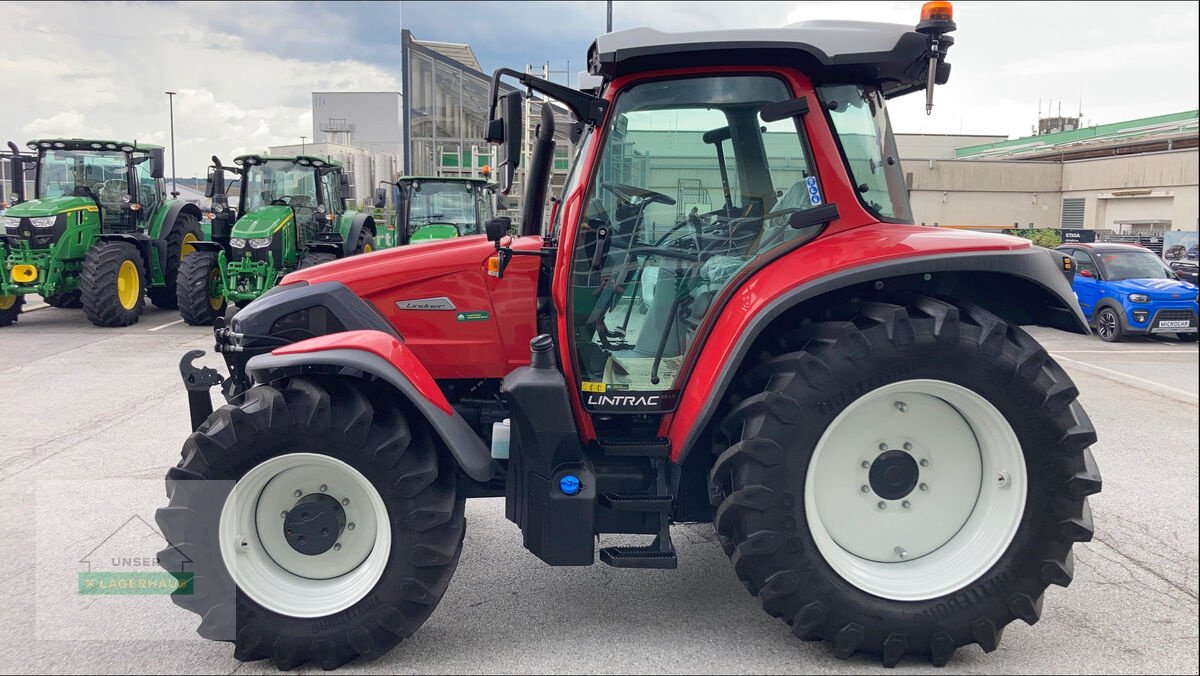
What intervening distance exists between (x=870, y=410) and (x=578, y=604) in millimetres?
1521

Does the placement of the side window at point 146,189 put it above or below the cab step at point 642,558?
above

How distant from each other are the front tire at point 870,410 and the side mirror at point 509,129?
125 centimetres

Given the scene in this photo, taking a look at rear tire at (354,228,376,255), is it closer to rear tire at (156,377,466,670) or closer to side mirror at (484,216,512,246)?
side mirror at (484,216,512,246)

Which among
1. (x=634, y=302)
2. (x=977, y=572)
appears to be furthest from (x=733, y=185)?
(x=977, y=572)

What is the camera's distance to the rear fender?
3092 millimetres

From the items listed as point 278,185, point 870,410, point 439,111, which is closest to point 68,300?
point 278,185

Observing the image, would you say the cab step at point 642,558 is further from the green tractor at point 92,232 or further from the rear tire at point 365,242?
the rear tire at point 365,242

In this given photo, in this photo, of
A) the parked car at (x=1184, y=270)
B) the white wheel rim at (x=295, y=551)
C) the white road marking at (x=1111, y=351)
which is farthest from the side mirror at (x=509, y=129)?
the parked car at (x=1184, y=270)

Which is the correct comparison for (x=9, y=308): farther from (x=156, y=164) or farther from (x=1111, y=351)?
(x=1111, y=351)

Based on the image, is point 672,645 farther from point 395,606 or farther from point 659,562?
point 395,606

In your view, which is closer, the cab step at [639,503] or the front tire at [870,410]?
the front tire at [870,410]

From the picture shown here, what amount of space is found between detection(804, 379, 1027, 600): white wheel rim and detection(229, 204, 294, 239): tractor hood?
36.8ft

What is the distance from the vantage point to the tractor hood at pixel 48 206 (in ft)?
40.6

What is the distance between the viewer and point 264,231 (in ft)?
41.2
